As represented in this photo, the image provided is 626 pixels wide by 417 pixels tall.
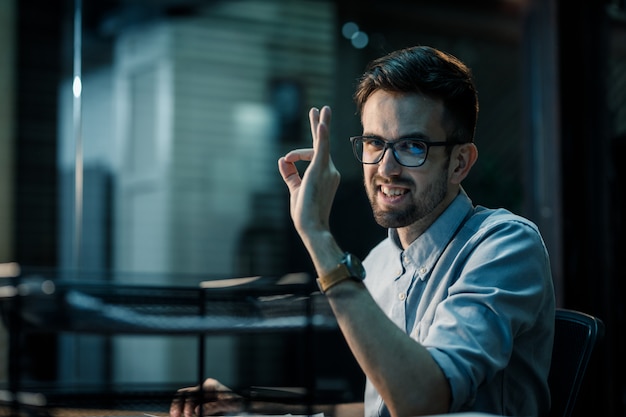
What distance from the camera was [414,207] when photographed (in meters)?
1.43

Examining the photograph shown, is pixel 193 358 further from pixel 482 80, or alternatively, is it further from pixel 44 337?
pixel 482 80

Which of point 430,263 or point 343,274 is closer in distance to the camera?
point 343,274

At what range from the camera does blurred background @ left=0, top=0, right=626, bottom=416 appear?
4426mm

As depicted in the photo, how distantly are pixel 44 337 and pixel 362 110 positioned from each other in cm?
342

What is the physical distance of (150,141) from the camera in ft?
15.6

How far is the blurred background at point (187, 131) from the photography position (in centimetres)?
443

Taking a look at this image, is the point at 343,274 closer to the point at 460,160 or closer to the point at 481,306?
the point at 481,306

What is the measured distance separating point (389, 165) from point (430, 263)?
0.21m

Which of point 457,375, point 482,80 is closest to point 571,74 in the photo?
point 482,80

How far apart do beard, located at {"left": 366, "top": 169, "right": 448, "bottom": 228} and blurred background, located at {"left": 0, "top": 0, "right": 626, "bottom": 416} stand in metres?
2.80

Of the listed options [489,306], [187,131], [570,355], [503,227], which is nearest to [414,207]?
[503,227]

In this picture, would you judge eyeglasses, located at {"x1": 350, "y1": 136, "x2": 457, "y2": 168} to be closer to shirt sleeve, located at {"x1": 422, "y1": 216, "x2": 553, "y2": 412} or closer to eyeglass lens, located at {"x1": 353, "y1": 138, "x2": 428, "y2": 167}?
eyeglass lens, located at {"x1": 353, "y1": 138, "x2": 428, "y2": 167}

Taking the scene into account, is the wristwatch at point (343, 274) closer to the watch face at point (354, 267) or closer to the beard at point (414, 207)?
the watch face at point (354, 267)

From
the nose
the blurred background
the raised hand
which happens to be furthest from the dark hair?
the blurred background
